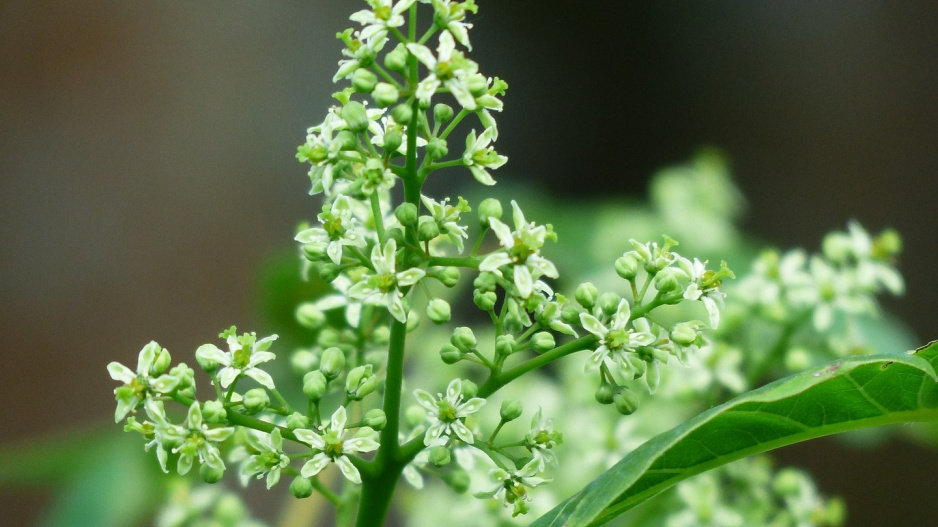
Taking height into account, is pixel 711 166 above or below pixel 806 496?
above

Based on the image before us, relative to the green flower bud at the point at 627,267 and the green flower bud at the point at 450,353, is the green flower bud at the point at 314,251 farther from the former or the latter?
the green flower bud at the point at 627,267

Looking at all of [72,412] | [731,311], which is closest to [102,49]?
[72,412]

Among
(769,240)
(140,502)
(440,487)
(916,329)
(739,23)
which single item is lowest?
(140,502)

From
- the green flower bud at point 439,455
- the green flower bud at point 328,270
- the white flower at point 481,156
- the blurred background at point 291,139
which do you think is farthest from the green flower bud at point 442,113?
the blurred background at point 291,139

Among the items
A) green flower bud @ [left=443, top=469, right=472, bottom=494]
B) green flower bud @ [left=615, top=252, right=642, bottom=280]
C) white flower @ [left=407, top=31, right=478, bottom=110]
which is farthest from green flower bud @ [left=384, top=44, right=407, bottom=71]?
green flower bud @ [left=443, top=469, right=472, bottom=494]

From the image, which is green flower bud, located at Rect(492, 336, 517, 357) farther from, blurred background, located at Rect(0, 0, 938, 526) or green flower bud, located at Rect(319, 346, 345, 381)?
blurred background, located at Rect(0, 0, 938, 526)

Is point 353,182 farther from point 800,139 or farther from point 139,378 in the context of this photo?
point 800,139
